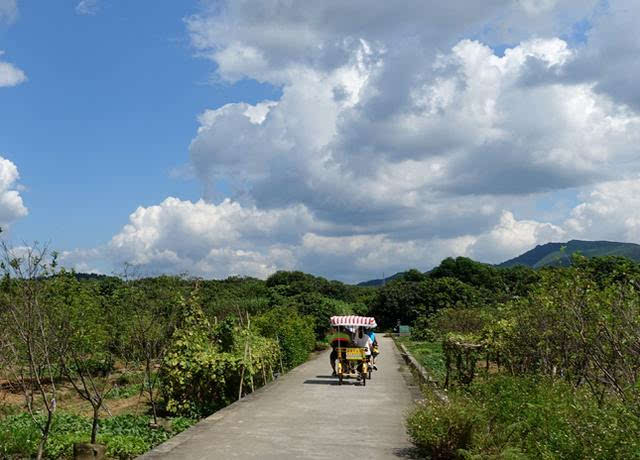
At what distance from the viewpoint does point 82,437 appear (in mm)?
11133

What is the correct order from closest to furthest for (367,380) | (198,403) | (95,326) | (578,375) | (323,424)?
(323,424), (578,375), (198,403), (367,380), (95,326)

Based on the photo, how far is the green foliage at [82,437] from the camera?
10398 mm

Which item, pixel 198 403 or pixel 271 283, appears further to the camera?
pixel 271 283

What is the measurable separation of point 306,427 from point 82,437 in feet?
12.8

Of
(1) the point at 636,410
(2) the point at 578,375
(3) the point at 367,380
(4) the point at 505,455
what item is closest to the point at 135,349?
(3) the point at 367,380

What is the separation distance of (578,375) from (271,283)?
2975 inches

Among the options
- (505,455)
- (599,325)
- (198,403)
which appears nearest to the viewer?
(505,455)

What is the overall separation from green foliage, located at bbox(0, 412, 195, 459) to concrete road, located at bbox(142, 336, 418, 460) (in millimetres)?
1131

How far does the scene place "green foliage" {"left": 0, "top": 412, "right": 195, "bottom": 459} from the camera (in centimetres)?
1040

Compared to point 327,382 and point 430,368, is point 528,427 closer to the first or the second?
point 327,382

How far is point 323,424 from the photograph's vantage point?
36.9 ft

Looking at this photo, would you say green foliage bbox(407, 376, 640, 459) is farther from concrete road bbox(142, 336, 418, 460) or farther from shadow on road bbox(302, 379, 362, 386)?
shadow on road bbox(302, 379, 362, 386)

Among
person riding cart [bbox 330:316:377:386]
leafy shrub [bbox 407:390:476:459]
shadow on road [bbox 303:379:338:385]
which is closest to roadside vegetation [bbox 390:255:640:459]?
leafy shrub [bbox 407:390:476:459]

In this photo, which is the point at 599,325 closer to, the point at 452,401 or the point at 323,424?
the point at 452,401
